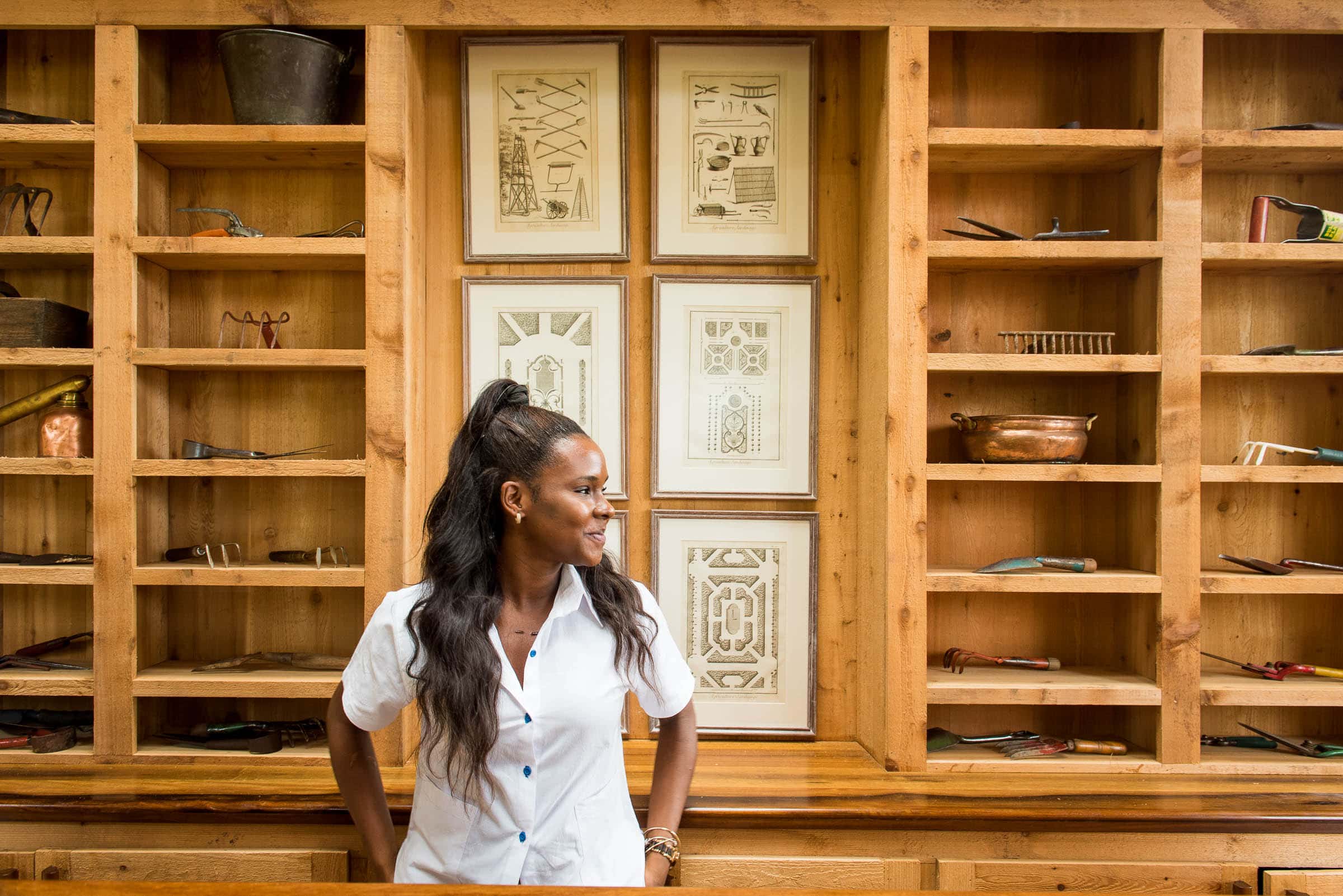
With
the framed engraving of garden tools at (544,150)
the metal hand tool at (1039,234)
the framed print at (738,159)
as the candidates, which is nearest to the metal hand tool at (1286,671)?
the metal hand tool at (1039,234)

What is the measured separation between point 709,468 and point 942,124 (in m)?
1.27

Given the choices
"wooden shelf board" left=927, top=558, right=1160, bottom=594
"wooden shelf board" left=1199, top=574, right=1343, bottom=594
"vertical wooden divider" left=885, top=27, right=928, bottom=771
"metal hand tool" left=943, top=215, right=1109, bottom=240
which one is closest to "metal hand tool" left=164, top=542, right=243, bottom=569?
"vertical wooden divider" left=885, top=27, right=928, bottom=771

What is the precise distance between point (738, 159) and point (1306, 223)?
161cm

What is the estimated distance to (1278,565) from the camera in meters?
2.48

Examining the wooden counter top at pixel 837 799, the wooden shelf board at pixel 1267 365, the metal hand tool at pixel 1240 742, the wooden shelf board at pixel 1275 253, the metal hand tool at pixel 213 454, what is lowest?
the wooden counter top at pixel 837 799

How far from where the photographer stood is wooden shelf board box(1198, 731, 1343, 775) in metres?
2.34

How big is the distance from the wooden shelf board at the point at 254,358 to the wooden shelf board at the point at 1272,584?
7.88 feet

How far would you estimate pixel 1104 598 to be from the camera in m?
2.63

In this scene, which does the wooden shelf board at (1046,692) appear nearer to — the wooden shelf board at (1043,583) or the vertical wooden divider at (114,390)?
the wooden shelf board at (1043,583)

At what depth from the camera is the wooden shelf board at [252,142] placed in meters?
2.36

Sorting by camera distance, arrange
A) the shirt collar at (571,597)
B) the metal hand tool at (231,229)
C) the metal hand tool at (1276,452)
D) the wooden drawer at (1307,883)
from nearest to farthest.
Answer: the shirt collar at (571,597) → the wooden drawer at (1307,883) → the metal hand tool at (231,229) → the metal hand tool at (1276,452)

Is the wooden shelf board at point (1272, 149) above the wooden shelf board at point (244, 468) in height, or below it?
above

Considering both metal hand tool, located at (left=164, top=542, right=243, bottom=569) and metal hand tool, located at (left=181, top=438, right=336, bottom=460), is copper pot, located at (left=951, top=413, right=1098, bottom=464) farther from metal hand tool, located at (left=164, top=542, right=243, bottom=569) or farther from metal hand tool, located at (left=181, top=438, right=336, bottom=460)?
metal hand tool, located at (left=164, top=542, right=243, bottom=569)

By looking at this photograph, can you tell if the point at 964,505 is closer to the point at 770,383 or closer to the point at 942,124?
the point at 770,383
